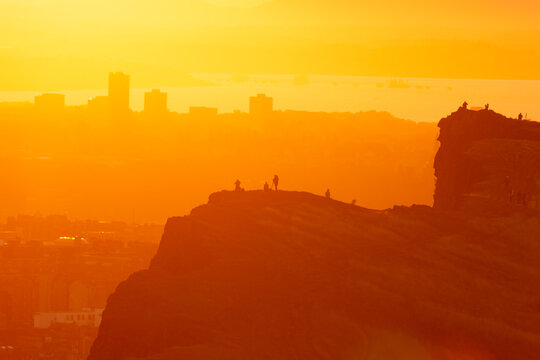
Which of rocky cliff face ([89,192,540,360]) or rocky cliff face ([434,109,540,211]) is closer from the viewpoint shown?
rocky cliff face ([89,192,540,360])

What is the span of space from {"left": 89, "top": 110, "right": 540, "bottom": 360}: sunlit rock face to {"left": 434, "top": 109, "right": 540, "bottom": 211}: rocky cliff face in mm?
3268

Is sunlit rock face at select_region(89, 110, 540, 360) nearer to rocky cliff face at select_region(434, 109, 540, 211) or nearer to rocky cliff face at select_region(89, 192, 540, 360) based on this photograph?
rocky cliff face at select_region(89, 192, 540, 360)

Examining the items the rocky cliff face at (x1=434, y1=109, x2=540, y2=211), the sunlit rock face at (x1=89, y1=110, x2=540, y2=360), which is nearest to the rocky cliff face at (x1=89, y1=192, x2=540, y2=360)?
the sunlit rock face at (x1=89, y1=110, x2=540, y2=360)

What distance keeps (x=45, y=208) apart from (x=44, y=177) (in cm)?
1793

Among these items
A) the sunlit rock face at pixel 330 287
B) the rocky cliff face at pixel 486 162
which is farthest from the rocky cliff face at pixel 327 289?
the rocky cliff face at pixel 486 162

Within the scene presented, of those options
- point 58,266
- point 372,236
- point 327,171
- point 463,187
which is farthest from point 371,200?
point 372,236

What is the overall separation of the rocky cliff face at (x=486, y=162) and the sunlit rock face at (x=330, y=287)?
3.27 meters

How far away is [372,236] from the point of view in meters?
29.0

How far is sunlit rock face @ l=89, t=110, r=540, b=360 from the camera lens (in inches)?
926

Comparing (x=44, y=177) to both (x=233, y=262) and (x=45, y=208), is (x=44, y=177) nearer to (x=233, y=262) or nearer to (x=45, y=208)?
(x=45, y=208)

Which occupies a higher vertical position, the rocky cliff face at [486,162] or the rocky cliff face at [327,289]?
the rocky cliff face at [486,162]

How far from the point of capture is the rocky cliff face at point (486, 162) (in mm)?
35156

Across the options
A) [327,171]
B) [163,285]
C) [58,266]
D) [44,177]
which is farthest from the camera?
[44,177]

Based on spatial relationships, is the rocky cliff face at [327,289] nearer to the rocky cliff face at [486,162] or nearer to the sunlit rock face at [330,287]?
the sunlit rock face at [330,287]
